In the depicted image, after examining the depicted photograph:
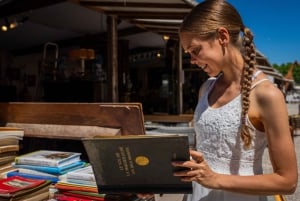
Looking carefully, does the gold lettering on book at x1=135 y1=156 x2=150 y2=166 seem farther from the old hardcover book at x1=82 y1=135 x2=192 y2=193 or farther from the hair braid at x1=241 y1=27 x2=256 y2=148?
the hair braid at x1=241 y1=27 x2=256 y2=148

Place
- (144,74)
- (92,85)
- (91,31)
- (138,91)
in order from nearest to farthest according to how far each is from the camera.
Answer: (92,85)
(91,31)
(138,91)
(144,74)

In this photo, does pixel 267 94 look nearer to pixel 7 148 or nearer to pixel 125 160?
pixel 125 160

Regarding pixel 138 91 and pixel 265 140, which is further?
pixel 138 91

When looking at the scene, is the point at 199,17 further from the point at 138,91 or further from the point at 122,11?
the point at 138,91

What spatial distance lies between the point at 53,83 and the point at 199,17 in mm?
7056

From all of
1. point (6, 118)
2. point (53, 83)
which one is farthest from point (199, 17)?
point (53, 83)

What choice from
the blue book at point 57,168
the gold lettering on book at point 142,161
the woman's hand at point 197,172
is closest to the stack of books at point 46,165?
the blue book at point 57,168

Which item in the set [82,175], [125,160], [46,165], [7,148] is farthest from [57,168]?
[125,160]

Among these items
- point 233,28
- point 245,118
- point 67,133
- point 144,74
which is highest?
point 144,74

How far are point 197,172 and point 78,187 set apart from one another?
748mm

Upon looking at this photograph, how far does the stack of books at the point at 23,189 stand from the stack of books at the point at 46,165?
0.07 meters

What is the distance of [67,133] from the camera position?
2170 mm

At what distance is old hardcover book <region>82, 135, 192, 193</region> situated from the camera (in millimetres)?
1011

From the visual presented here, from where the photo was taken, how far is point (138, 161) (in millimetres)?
1052
